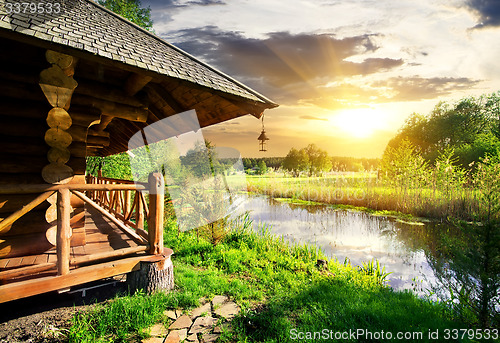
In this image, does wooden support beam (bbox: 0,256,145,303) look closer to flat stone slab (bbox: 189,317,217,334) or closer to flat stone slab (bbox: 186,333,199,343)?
flat stone slab (bbox: 189,317,217,334)

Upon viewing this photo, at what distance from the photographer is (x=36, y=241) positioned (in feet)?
10.7

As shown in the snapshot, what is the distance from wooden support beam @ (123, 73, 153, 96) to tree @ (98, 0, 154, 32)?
12.7 meters

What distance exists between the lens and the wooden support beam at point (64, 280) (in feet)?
8.00

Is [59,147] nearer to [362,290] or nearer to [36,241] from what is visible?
[36,241]

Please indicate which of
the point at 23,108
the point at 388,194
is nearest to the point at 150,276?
the point at 23,108

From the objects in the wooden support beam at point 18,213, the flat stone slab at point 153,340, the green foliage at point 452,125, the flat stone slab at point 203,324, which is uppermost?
the green foliage at point 452,125

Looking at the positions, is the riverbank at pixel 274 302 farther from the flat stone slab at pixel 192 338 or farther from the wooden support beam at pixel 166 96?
the wooden support beam at pixel 166 96

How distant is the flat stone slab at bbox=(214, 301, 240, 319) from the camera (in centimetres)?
304

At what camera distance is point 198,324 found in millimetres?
2840

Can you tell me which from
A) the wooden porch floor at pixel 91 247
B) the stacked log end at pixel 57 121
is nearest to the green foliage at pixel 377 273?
the wooden porch floor at pixel 91 247

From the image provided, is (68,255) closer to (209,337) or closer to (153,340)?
(153,340)

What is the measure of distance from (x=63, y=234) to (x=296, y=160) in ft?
133

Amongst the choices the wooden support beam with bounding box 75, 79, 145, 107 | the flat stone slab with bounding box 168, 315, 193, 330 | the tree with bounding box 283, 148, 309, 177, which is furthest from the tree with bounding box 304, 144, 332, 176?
the flat stone slab with bounding box 168, 315, 193, 330

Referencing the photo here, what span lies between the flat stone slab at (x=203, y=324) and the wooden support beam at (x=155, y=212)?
1.08 meters
